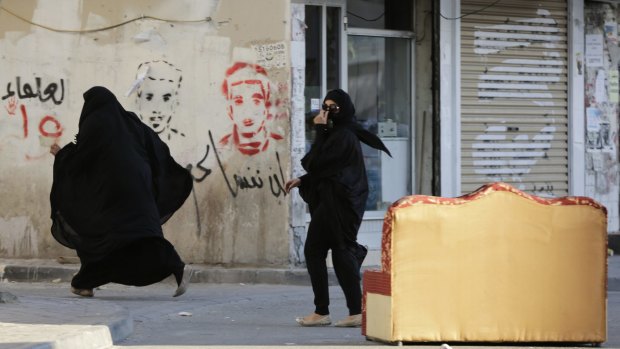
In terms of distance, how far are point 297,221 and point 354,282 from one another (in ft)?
15.9

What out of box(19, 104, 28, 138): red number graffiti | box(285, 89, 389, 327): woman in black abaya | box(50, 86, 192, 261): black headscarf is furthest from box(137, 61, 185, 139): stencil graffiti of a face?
box(285, 89, 389, 327): woman in black abaya

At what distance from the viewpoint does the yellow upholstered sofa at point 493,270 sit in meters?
8.33

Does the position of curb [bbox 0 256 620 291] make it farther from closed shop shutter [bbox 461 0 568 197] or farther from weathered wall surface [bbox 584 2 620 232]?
weathered wall surface [bbox 584 2 620 232]

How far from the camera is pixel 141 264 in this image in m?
11.3

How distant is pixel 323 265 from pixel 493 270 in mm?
1828

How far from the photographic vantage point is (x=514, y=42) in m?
16.8

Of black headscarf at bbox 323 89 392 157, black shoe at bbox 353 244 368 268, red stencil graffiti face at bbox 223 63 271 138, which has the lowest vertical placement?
black shoe at bbox 353 244 368 268

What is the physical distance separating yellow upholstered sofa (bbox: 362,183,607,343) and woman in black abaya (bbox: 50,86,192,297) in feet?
10.6

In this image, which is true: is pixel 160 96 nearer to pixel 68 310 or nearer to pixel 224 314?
pixel 224 314

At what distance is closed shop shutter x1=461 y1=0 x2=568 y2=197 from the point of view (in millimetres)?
16484

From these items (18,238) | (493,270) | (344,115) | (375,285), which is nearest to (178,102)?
(18,238)

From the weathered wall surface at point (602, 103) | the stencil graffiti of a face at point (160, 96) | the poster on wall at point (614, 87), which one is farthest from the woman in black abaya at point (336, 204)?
the poster on wall at point (614, 87)

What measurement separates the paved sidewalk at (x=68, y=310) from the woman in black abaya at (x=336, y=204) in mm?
1406

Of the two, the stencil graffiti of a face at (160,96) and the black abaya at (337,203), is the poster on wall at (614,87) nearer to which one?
the stencil graffiti of a face at (160,96)
